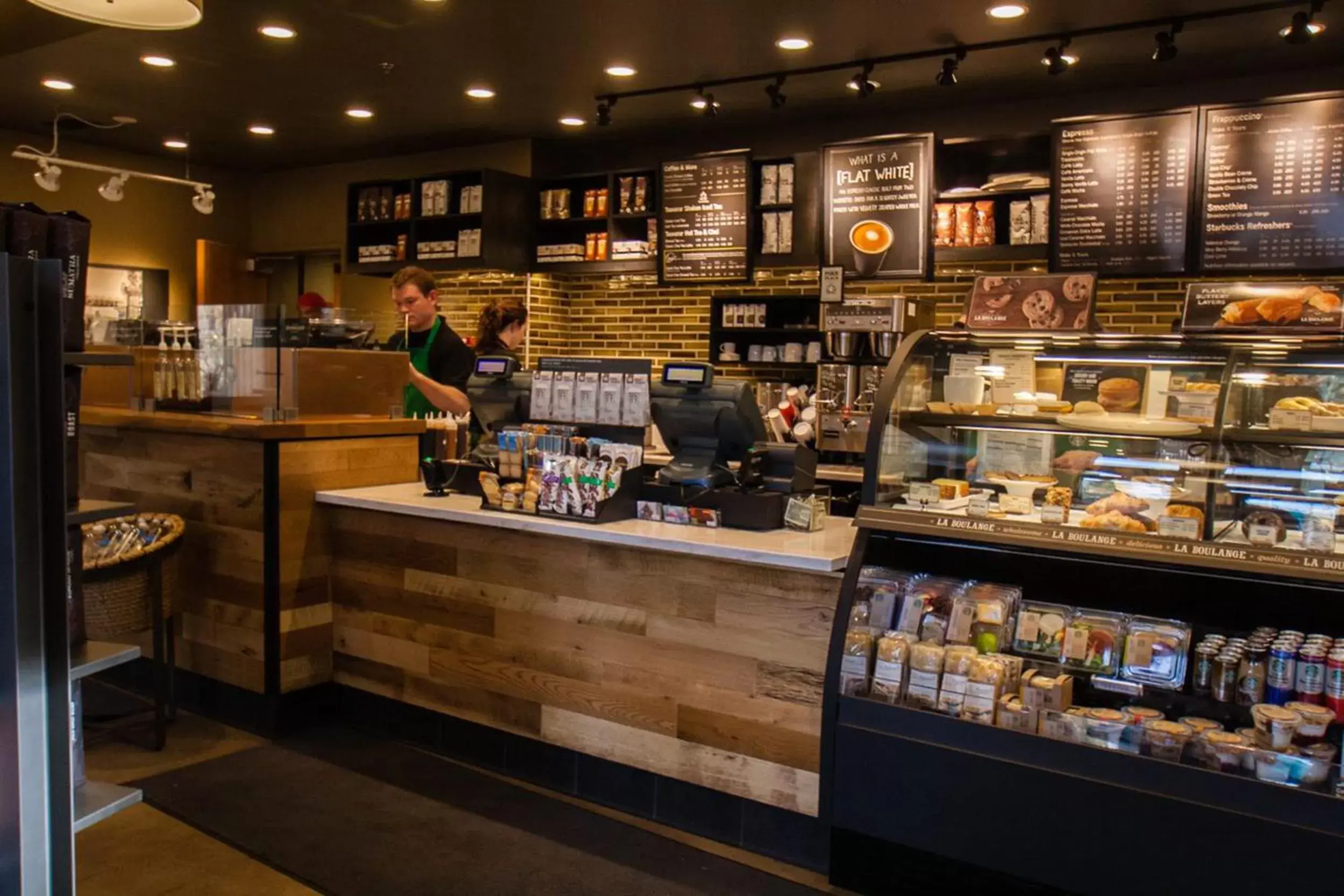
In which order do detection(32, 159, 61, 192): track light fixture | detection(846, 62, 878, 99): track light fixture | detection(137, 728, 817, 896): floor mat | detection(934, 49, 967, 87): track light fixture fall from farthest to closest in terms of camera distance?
detection(32, 159, 61, 192): track light fixture
detection(846, 62, 878, 99): track light fixture
detection(934, 49, 967, 87): track light fixture
detection(137, 728, 817, 896): floor mat

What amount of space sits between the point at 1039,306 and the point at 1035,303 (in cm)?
2

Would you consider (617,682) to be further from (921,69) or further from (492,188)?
(492,188)

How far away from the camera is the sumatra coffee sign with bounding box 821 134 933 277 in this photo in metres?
5.95

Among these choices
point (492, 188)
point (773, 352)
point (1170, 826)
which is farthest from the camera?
point (492, 188)

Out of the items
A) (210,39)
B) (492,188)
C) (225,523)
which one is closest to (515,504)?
(225,523)

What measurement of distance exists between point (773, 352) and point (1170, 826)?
473cm

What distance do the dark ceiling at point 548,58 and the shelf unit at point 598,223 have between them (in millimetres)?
361

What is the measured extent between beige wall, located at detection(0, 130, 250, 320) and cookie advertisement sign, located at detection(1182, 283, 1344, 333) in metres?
7.26

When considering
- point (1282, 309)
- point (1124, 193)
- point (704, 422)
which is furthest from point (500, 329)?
point (1124, 193)

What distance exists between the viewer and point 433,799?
345 centimetres

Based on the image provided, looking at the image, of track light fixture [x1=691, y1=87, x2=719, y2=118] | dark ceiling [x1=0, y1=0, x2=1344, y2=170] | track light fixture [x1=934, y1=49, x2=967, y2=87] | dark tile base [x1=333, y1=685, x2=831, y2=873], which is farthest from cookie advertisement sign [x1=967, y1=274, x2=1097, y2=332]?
track light fixture [x1=691, y1=87, x2=719, y2=118]

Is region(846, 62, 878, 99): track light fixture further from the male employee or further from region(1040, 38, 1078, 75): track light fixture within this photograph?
the male employee

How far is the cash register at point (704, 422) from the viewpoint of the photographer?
3.37 metres

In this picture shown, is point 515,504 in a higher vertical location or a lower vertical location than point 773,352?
lower
